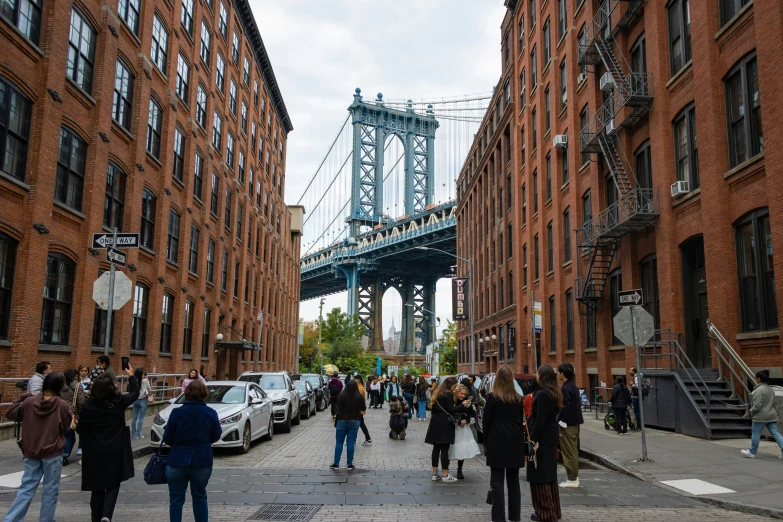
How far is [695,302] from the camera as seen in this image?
64.7ft

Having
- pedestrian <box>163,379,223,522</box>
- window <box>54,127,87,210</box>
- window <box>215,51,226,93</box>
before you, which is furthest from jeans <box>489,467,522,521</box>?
window <box>215,51,226,93</box>

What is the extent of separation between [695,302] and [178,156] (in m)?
21.0

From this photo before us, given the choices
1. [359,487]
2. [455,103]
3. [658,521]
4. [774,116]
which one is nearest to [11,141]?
[359,487]

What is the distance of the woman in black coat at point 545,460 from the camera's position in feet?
24.7

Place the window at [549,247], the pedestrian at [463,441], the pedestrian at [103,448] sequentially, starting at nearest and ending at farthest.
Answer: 1. the pedestrian at [103,448]
2. the pedestrian at [463,441]
3. the window at [549,247]

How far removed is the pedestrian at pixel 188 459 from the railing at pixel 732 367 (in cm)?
1287

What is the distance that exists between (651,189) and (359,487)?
49.8 feet

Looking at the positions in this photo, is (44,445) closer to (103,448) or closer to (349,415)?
(103,448)

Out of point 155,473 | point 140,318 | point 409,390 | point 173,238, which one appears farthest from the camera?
point 173,238

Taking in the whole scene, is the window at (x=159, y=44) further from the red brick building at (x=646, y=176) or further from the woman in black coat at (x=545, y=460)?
the woman in black coat at (x=545, y=460)

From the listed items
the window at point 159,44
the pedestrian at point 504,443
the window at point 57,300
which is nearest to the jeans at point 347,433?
the pedestrian at point 504,443

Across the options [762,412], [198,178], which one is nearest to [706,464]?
[762,412]

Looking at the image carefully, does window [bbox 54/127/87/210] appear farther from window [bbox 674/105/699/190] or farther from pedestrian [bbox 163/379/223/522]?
window [bbox 674/105/699/190]

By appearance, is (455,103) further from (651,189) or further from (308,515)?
(308,515)
